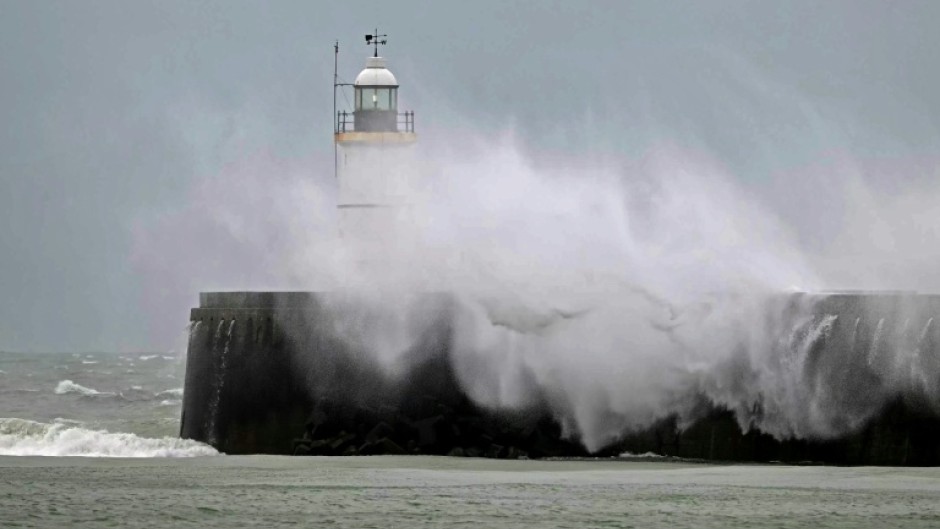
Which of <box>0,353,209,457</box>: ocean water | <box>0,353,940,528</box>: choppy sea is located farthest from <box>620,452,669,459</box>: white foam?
<box>0,353,209,457</box>: ocean water

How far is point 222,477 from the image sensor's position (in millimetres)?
22047

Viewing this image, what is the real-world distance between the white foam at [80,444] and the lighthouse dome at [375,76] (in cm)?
655

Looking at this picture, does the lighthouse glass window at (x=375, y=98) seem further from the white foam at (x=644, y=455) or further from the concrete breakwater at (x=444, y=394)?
the white foam at (x=644, y=455)

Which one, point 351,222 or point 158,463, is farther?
point 351,222

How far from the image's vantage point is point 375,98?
3200 centimetres

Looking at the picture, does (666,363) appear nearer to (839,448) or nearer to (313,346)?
(839,448)

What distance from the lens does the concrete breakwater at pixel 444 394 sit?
22516 mm

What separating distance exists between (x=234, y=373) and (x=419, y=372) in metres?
2.61

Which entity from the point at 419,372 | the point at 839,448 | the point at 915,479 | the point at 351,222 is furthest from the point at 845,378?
the point at 351,222

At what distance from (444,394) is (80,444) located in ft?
20.0

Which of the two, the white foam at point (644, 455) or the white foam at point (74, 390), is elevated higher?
the white foam at point (74, 390)

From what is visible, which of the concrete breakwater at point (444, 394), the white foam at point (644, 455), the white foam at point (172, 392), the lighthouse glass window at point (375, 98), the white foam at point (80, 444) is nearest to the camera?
the concrete breakwater at point (444, 394)

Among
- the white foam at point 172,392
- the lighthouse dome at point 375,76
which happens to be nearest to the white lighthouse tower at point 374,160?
the lighthouse dome at point 375,76

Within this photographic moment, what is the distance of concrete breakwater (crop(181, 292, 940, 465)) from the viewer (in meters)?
22.5
